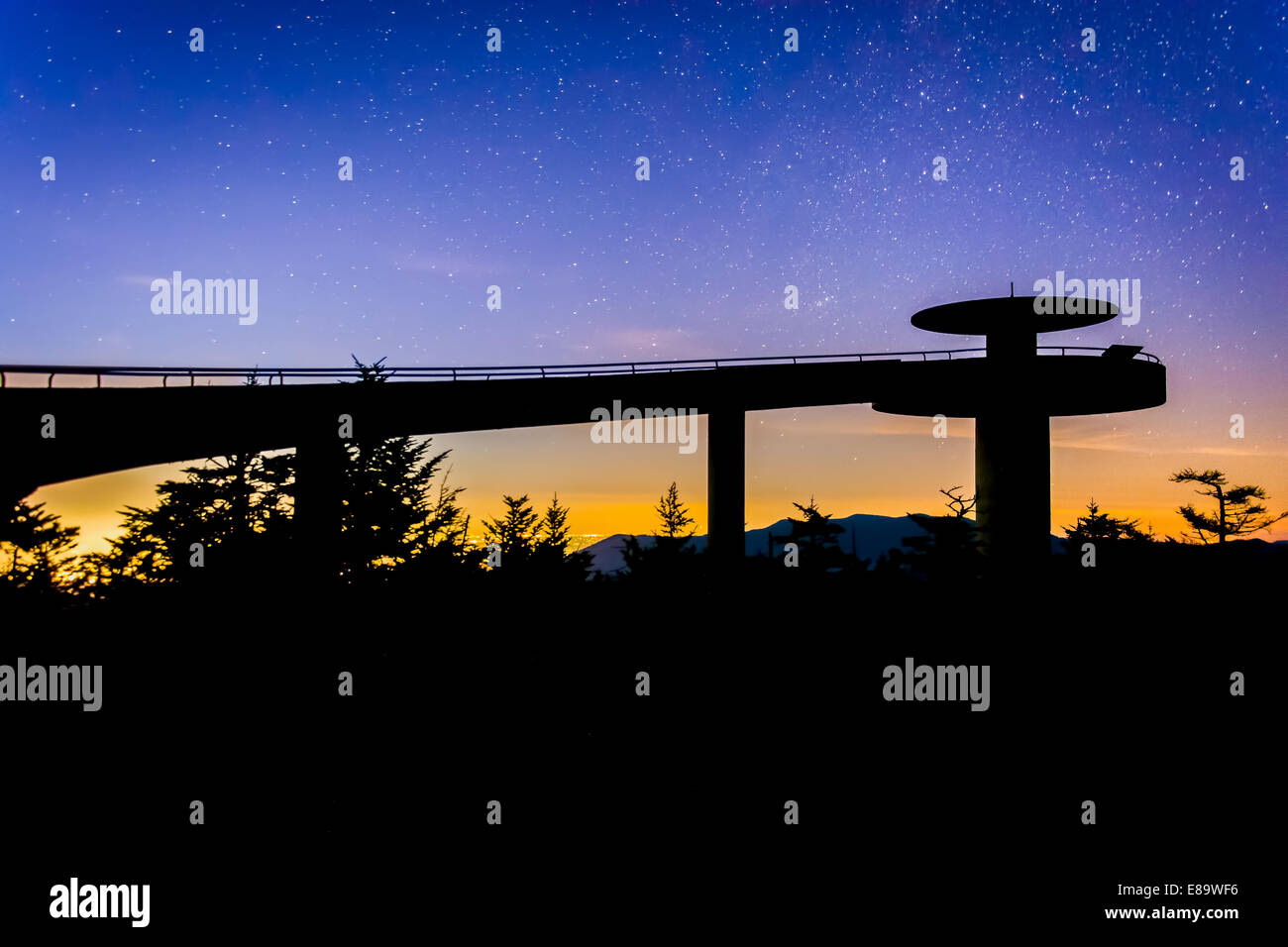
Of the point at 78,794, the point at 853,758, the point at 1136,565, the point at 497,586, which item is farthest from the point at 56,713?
the point at 1136,565

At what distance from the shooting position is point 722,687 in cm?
1353

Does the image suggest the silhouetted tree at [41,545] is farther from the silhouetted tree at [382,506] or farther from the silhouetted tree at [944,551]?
the silhouetted tree at [944,551]

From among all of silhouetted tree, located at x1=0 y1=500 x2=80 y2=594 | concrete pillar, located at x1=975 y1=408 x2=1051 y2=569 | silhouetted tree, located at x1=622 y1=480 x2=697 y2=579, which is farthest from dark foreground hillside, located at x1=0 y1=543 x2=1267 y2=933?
silhouetted tree, located at x1=0 y1=500 x2=80 y2=594

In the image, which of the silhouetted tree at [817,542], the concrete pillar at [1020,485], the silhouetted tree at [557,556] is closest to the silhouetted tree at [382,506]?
the silhouetted tree at [557,556]

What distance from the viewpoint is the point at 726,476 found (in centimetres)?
2780

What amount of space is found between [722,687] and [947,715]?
3.99 meters

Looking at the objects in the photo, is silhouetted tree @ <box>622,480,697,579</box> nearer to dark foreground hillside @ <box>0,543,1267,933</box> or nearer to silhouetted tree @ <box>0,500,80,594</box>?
dark foreground hillside @ <box>0,543,1267,933</box>

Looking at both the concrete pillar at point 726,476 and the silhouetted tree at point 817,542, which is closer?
the silhouetted tree at point 817,542

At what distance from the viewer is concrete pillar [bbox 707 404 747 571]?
90.7 ft

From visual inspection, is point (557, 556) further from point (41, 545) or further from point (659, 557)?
point (41, 545)

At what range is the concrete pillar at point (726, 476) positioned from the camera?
90.7ft

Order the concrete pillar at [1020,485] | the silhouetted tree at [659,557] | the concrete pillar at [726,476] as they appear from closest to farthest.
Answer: the silhouetted tree at [659,557]
the concrete pillar at [726,476]
the concrete pillar at [1020,485]
